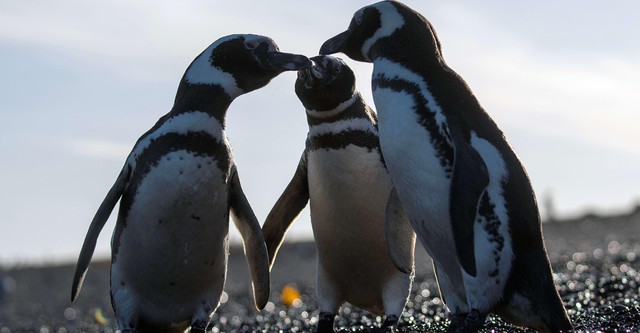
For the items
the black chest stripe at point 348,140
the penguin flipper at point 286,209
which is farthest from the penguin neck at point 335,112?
the penguin flipper at point 286,209

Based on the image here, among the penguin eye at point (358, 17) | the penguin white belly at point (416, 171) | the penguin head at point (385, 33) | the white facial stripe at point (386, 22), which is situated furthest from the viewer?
the penguin eye at point (358, 17)

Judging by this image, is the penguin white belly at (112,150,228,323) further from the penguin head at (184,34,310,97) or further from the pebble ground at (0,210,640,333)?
the pebble ground at (0,210,640,333)

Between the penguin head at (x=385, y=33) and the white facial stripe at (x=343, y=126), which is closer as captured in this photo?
the penguin head at (x=385, y=33)

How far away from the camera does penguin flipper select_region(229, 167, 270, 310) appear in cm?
659

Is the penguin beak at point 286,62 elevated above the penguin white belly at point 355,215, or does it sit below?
above

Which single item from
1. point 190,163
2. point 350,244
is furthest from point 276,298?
point 190,163

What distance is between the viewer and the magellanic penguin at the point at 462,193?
5.34 meters

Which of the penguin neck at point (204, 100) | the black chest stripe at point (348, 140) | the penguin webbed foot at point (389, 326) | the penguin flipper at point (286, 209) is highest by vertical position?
the penguin neck at point (204, 100)

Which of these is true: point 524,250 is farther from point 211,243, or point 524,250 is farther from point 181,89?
point 181,89

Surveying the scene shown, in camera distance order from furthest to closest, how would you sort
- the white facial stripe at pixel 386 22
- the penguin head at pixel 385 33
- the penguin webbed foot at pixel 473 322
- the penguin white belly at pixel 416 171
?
1. the white facial stripe at pixel 386 22
2. the penguin head at pixel 385 33
3. the penguin white belly at pixel 416 171
4. the penguin webbed foot at pixel 473 322

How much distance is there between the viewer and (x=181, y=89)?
6.62 metres

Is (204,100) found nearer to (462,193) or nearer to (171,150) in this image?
(171,150)

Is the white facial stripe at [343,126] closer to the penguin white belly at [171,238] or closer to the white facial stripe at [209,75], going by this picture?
the white facial stripe at [209,75]

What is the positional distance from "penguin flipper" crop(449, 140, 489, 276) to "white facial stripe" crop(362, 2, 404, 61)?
3.86 ft
